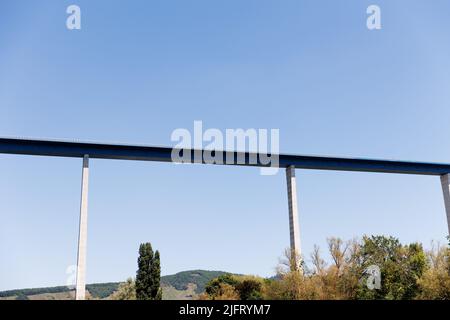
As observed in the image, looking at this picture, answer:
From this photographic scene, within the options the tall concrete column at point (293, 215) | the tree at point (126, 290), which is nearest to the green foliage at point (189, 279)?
the tree at point (126, 290)

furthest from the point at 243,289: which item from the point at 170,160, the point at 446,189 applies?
the point at 446,189

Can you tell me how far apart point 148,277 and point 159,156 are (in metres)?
12.4

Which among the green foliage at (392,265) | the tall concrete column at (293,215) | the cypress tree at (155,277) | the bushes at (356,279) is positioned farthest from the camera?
the cypress tree at (155,277)

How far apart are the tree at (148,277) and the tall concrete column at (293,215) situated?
42.3 ft

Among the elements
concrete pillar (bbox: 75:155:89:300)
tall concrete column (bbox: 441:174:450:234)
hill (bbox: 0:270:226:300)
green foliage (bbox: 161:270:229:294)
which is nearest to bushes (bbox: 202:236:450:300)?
tall concrete column (bbox: 441:174:450:234)

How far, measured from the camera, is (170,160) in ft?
113

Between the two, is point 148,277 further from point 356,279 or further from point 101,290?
point 101,290

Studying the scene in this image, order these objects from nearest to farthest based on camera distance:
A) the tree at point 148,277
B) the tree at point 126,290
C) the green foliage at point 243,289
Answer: the green foliage at point 243,289, the tree at point 148,277, the tree at point 126,290

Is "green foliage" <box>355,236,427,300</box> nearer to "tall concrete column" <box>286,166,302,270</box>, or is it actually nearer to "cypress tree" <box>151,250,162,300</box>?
"tall concrete column" <box>286,166,302,270</box>

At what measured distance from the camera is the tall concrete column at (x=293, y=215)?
3308 centimetres

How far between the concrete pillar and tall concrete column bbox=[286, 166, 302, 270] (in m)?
14.0

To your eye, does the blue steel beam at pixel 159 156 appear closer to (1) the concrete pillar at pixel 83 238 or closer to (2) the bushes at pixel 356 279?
(1) the concrete pillar at pixel 83 238
